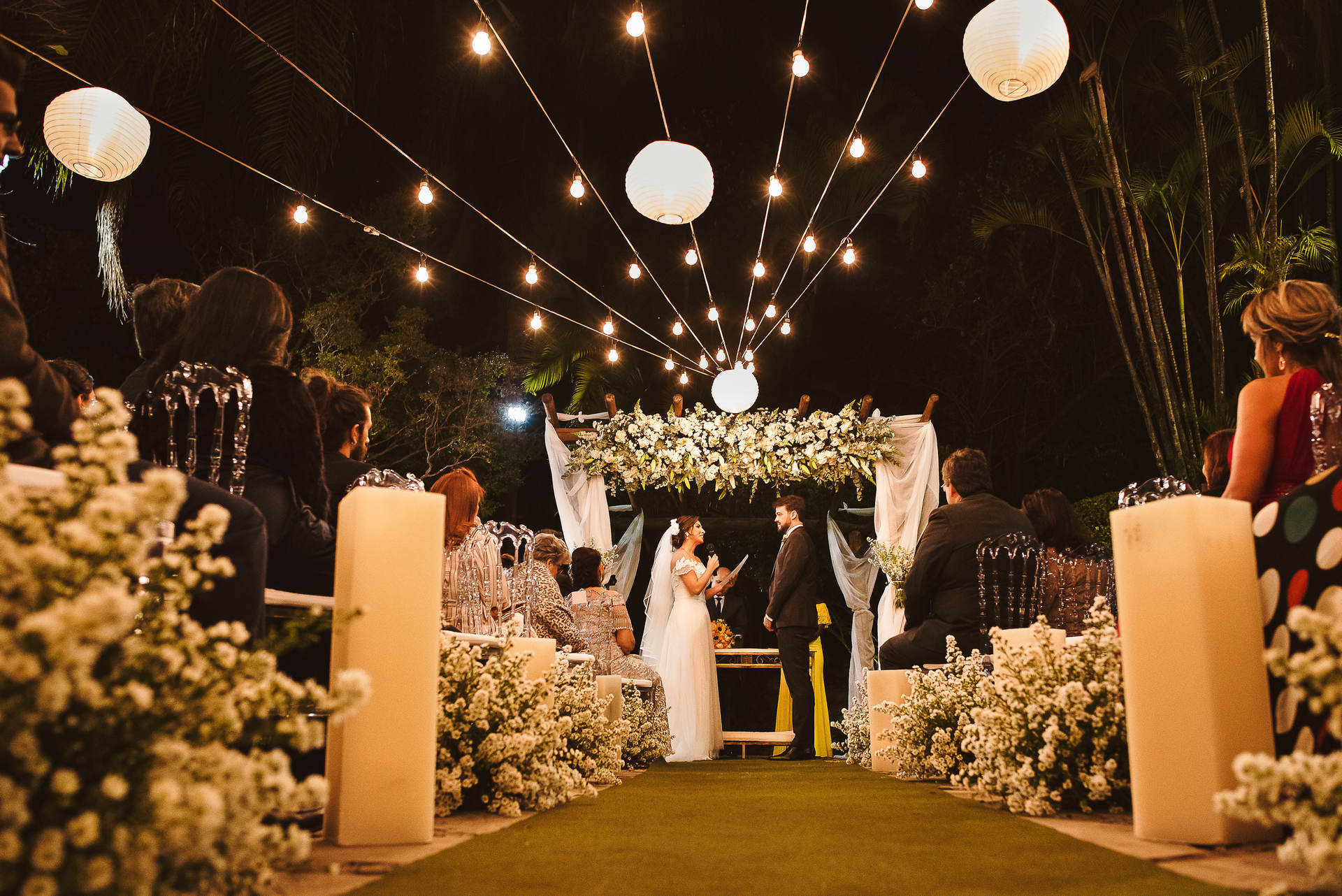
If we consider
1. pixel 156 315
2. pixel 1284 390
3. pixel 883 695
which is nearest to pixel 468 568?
pixel 156 315

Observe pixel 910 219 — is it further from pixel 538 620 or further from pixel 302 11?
pixel 538 620

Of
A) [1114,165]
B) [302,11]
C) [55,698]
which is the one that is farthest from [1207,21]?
[55,698]

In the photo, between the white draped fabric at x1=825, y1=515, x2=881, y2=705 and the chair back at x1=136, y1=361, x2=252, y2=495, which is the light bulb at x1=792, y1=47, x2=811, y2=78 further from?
the white draped fabric at x1=825, y1=515, x2=881, y2=705

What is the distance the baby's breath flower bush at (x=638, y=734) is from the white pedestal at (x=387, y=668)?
3.72 metres

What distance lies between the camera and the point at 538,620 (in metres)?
6.09

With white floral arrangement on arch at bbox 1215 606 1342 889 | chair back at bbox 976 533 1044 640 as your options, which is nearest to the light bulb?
chair back at bbox 976 533 1044 640

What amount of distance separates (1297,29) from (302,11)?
933 cm

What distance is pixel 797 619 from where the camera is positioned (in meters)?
8.08

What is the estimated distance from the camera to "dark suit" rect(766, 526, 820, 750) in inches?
316

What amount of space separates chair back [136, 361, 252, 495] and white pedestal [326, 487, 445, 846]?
42 cm

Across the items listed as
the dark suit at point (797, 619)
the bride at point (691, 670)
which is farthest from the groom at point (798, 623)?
the bride at point (691, 670)

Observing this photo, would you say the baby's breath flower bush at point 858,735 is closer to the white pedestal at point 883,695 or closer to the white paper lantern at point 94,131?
the white pedestal at point 883,695

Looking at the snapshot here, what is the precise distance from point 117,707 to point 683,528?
28.0ft

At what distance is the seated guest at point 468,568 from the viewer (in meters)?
4.35
